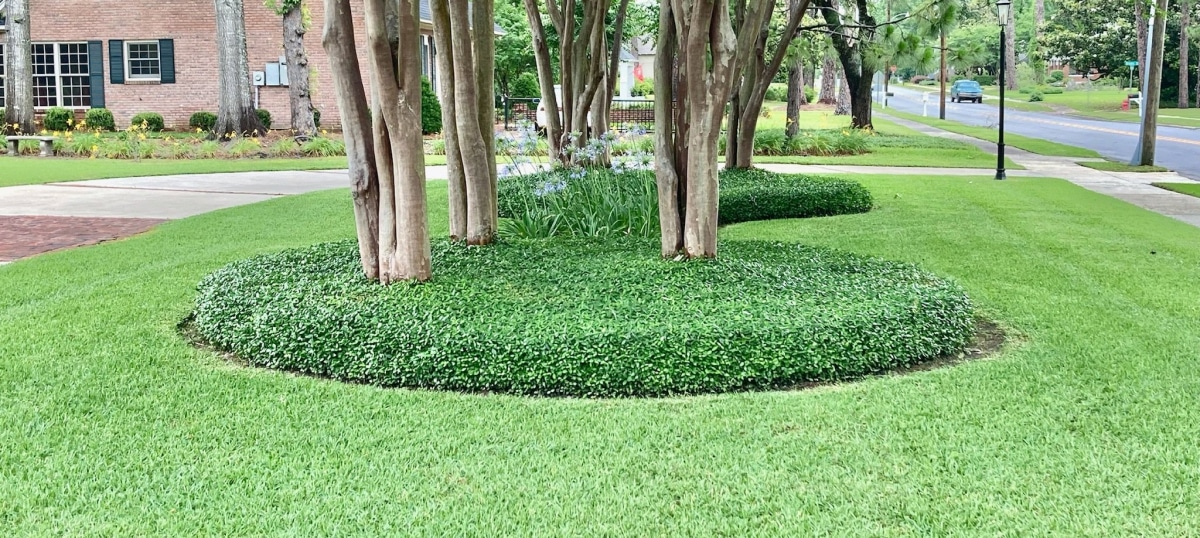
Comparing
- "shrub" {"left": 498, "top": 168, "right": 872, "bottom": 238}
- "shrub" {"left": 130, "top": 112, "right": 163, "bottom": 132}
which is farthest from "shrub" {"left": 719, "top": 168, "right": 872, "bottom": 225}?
"shrub" {"left": 130, "top": 112, "right": 163, "bottom": 132}

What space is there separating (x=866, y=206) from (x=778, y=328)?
22.5ft

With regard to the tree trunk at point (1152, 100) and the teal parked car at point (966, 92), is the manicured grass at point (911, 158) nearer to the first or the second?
the tree trunk at point (1152, 100)

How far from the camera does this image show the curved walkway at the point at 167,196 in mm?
9531

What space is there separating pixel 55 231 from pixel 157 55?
19.0 meters

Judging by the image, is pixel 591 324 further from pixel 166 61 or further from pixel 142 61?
pixel 142 61

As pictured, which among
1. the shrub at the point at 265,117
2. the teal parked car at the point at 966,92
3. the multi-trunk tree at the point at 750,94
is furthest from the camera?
the teal parked car at the point at 966,92

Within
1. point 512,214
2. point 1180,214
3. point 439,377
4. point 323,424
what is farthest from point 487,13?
point 1180,214

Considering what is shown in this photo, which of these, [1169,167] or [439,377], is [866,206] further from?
[1169,167]

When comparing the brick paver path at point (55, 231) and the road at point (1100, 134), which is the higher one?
the road at point (1100, 134)

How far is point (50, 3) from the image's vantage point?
26500 mm

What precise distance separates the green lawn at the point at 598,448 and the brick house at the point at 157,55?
70.2ft

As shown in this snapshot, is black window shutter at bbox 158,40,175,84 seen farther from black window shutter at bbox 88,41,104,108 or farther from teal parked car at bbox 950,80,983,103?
teal parked car at bbox 950,80,983,103

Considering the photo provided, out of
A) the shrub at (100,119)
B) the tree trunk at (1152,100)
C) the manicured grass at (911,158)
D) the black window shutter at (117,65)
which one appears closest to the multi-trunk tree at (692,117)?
the manicured grass at (911,158)

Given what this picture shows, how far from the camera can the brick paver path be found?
857cm
